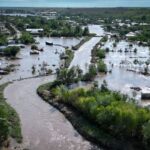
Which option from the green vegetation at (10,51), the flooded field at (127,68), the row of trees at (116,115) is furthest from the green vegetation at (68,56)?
the row of trees at (116,115)

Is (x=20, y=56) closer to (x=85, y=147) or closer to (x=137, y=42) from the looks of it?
(x=137, y=42)

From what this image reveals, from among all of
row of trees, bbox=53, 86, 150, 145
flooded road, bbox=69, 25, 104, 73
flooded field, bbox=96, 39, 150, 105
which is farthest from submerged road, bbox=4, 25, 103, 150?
flooded road, bbox=69, 25, 104, 73

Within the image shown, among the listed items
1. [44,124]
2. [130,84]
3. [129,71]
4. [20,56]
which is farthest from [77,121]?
[20,56]

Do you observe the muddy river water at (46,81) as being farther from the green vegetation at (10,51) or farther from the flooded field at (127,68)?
the green vegetation at (10,51)

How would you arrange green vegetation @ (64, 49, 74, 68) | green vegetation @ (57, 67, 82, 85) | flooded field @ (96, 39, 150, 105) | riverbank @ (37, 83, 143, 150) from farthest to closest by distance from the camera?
green vegetation @ (64, 49, 74, 68), flooded field @ (96, 39, 150, 105), green vegetation @ (57, 67, 82, 85), riverbank @ (37, 83, 143, 150)

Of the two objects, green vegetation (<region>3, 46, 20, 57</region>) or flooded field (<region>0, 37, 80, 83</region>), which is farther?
green vegetation (<region>3, 46, 20, 57</region>)

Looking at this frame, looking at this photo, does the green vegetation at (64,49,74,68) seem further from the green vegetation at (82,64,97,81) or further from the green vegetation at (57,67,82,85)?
the green vegetation at (57,67,82,85)

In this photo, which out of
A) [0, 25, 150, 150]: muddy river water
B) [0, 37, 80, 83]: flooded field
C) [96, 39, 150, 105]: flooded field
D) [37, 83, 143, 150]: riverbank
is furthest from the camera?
[0, 37, 80, 83]: flooded field

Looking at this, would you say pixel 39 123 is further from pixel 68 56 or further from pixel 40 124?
pixel 68 56
